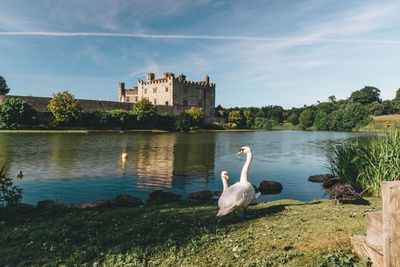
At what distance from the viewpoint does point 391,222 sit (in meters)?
3.05

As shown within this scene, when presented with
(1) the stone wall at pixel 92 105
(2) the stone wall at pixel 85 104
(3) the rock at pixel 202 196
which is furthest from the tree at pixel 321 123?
(3) the rock at pixel 202 196

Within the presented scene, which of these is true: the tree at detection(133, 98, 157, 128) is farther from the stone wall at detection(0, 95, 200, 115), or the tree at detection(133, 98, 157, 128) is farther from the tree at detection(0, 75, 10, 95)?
the tree at detection(0, 75, 10, 95)

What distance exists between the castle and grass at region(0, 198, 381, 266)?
71285mm

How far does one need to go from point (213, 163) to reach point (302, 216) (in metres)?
14.7

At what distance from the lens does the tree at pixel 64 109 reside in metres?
52.7

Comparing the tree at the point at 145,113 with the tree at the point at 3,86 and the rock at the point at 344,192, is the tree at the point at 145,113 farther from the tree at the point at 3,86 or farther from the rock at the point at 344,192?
the rock at the point at 344,192

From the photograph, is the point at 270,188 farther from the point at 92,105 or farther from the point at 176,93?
the point at 176,93

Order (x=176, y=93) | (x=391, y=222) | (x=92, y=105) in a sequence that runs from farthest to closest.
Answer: (x=176, y=93) < (x=92, y=105) < (x=391, y=222)

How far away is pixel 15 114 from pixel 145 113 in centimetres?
2772

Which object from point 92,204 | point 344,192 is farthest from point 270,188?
point 92,204

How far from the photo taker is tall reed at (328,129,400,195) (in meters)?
10.0

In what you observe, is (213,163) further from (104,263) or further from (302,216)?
(104,263)

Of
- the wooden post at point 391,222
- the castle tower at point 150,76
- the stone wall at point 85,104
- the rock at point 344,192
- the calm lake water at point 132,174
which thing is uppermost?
the castle tower at point 150,76

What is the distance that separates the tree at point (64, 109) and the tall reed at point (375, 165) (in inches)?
2097
